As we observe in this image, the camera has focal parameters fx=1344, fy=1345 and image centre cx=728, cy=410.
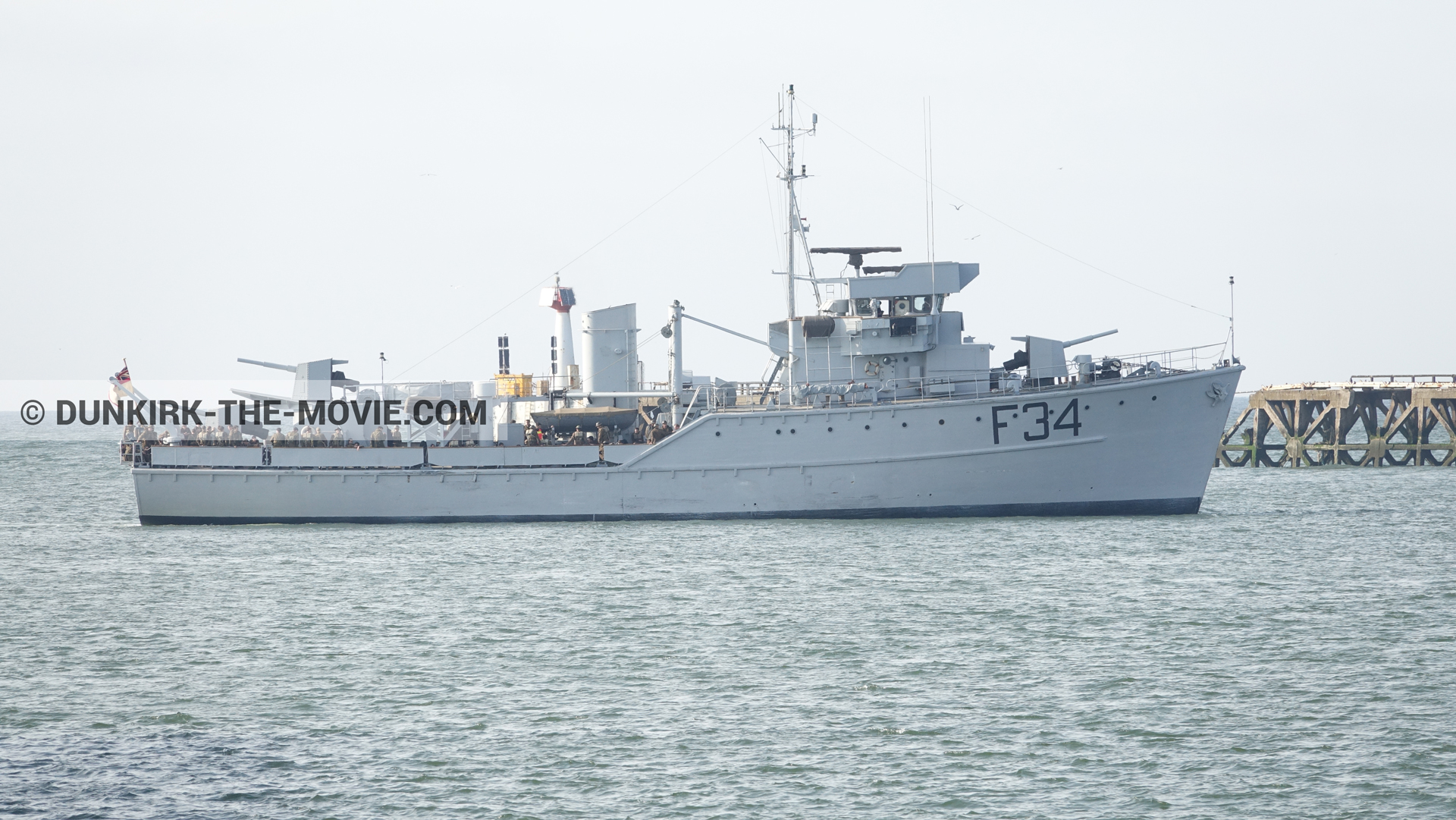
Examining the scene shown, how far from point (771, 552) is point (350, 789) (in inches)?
695

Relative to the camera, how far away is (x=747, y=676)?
19547mm

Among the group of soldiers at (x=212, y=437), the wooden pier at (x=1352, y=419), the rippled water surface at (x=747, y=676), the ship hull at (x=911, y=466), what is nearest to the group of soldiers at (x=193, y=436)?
the group of soldiers at (x=212, y=437)

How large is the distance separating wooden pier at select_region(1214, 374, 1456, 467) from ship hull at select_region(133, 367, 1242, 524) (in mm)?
29709

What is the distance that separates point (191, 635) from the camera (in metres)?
23.3

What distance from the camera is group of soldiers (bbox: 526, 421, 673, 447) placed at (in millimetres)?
38406

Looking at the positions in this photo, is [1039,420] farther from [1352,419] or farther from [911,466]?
[1352,419]

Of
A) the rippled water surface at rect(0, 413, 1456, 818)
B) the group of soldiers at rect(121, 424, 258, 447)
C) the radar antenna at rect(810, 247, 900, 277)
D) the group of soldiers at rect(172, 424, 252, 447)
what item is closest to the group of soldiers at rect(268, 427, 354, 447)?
the group of soldiers at rect(121, 424, 258, 447)

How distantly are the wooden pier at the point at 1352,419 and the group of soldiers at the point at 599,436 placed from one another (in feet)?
120

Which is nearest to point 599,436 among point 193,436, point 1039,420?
point 1039,420

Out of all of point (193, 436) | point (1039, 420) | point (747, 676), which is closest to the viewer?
point (747, 676)

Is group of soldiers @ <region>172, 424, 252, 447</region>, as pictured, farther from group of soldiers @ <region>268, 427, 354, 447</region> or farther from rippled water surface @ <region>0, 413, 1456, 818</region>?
rippled water surface @ <region>0, 413, 1456, 818</region>

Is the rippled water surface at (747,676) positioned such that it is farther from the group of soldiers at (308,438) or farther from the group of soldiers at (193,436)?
the group of soldiers at (193,436)

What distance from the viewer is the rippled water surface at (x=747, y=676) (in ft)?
47.5

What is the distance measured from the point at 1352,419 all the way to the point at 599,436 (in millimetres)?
41801
